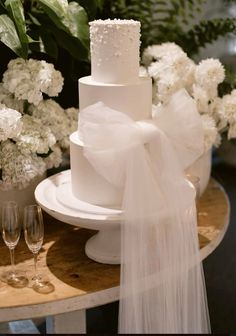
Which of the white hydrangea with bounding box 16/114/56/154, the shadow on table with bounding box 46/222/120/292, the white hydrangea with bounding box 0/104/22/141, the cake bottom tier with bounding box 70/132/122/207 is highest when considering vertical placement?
the white hydrangea with bounding box 0/104/22/141

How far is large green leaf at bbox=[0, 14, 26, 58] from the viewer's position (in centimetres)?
125

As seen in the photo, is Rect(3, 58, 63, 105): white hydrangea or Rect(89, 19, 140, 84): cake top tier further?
Rect(3, 58, 63, 105): white hydrangea

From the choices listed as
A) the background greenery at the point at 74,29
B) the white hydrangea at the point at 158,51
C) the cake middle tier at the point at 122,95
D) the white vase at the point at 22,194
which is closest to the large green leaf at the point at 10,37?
the background greenery at the point at 74,29

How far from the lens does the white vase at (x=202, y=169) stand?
1.54m

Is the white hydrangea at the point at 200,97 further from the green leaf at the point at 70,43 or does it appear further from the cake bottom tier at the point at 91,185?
the cake bottom tier at the point at 91,185

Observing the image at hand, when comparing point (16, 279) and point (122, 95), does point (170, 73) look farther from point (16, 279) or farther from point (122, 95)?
point (16, 279)

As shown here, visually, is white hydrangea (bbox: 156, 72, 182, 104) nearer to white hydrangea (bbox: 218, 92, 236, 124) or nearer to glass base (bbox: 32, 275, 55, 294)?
white hydrangea (bbox: 218, 92, 236, 124)

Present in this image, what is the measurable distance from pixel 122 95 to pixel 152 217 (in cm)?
28

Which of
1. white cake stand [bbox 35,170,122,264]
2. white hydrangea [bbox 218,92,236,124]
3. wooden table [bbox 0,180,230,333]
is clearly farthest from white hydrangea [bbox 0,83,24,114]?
white hydrangea [bbox 218,92,236,124]

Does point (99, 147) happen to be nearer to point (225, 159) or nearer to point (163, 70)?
point (163, 70)

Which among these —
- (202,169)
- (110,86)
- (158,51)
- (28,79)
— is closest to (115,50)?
(110,86)

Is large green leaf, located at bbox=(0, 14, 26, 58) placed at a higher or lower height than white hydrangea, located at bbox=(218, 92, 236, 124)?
higher

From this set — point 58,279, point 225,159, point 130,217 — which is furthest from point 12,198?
point 225,159

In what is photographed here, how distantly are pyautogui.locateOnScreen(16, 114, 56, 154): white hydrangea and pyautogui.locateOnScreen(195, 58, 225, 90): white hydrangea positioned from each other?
1.57 feet
